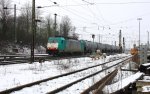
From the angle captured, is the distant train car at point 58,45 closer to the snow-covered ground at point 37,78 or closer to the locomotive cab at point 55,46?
the locomotive cab at point 55,46

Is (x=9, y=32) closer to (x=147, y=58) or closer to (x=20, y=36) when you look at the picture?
(x=20, y=36)

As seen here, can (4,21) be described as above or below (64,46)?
above

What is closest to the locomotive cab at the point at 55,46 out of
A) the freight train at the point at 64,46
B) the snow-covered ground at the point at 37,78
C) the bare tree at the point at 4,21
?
the freight train at the point at 64,46

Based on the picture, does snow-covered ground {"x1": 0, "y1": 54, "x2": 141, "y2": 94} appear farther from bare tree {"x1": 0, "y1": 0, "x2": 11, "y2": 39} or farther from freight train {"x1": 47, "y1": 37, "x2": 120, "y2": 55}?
bare tree {"x1": 0, "y1": 0, "x2": 11, "y2": 39}

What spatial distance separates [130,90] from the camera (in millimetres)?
10203

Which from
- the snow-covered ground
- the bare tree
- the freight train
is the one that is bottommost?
the snow-covered ground

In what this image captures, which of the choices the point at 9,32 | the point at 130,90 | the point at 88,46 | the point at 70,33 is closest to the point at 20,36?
the point at 9,32

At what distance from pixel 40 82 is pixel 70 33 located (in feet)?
330

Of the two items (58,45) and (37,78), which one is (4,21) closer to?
(58,45)

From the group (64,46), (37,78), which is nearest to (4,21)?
(64,46)

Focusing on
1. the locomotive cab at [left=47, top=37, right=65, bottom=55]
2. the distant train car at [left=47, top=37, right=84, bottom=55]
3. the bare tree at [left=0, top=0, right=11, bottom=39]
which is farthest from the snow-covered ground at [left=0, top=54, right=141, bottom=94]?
the bare tree at [left=0, top=0, right=11, bottom=39]

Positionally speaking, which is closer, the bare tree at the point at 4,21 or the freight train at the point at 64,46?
the freight train at the point at 64,46

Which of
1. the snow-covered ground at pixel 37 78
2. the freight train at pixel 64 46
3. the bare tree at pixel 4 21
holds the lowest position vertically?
the snow-covered ground at pixel 37 78

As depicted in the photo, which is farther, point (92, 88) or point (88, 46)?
point (88, 46)
